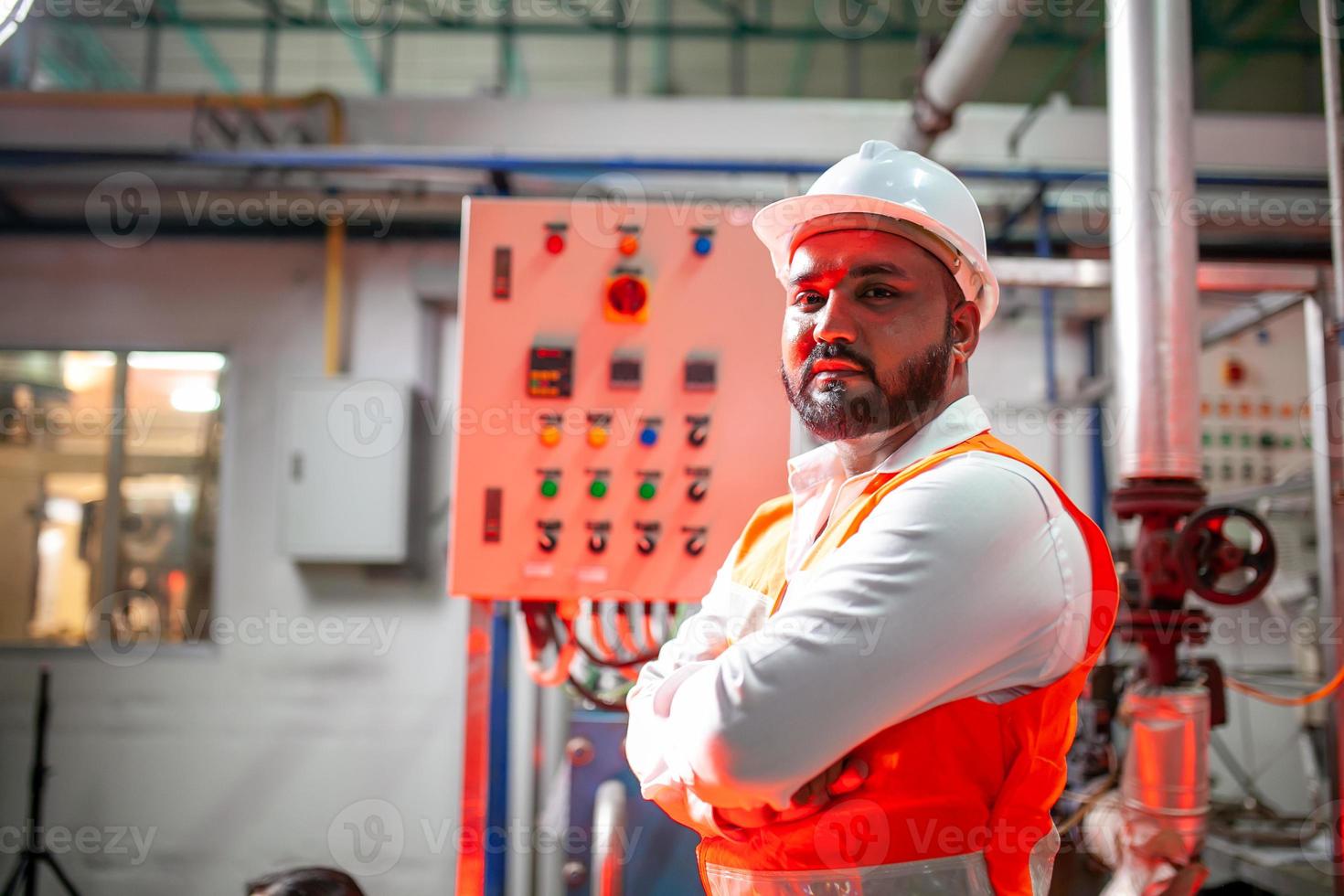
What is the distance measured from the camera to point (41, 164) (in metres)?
4.09

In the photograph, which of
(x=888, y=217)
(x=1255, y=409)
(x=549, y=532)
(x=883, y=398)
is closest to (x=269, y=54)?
(x=549, y=532)

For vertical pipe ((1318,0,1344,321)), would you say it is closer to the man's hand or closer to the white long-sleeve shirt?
the white long-sleeve shirt

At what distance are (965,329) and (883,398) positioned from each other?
0.68 feet

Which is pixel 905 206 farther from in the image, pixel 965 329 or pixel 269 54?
pixel 269 54

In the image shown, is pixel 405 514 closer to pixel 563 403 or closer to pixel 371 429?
pixel 371 429

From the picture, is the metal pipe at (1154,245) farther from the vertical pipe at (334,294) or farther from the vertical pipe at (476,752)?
the vertical pipe at (334,294)

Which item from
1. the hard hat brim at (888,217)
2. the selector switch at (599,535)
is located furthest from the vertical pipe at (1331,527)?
the selector switch at (599,535)

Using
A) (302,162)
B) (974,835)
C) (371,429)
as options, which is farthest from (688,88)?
(974,835)

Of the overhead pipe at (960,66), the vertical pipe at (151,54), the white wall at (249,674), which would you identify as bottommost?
the white wall at (249,674)

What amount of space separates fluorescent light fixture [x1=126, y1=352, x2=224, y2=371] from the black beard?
14.4ft

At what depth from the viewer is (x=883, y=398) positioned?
1.22 m

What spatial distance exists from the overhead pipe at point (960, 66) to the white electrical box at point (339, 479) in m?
2.63

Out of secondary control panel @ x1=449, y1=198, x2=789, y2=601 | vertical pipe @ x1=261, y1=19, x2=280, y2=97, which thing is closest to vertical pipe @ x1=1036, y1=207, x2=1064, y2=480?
secondary control panel @ x1=449, y1=198, x2=789, y2=601

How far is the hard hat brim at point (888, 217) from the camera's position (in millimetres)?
1237
